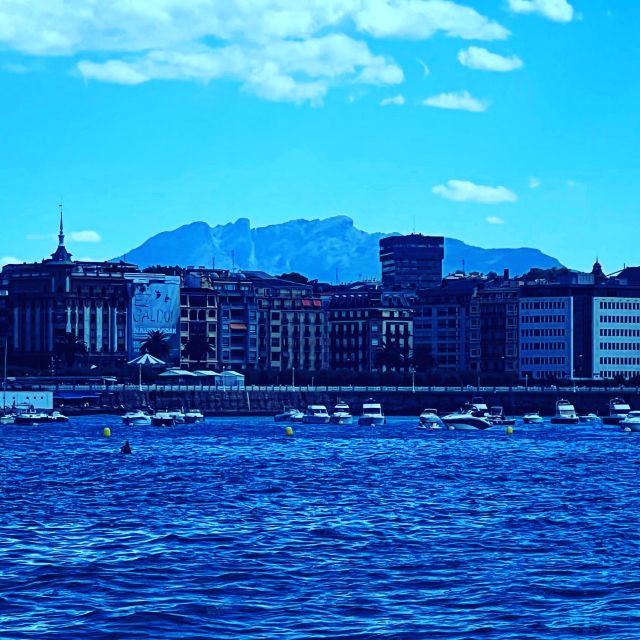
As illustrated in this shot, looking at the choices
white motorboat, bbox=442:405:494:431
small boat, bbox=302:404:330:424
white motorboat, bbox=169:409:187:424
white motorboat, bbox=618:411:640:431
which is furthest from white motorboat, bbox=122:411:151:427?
white motorboat, bbox=618:411:640:431

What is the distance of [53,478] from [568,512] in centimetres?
2719

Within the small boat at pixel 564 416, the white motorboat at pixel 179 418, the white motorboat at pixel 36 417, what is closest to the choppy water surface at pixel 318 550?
the white motorboat at pixel 36 417

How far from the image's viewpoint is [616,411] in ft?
621

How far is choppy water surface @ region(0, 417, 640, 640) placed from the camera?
3878cm

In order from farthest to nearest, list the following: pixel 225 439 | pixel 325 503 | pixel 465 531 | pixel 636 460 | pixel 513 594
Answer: pixel 225 439 < pixel 636 460 < pixel 325 503 < pixel 465 531 < pixel 513 594

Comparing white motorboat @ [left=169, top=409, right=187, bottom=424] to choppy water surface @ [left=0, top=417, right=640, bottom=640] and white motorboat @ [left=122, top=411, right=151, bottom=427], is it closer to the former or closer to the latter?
white motorboat @ [left=122, top=411, right=151, bottom=427]

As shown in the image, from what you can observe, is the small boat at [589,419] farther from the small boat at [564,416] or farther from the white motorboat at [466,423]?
the white motorboat at [466,423]

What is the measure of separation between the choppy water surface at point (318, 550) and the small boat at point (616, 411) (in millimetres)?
83832

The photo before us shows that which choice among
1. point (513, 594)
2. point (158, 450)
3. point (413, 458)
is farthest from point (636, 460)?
point (513, 594)

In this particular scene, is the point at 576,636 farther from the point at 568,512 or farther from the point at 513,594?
the point at 568,512

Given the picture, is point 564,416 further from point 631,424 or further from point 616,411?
point 631,424

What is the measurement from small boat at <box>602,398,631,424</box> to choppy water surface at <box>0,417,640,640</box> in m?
83.8

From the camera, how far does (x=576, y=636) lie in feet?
121

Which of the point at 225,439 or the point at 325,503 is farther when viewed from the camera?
the point at 225,439
